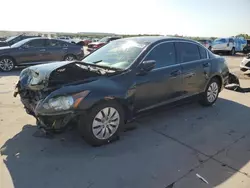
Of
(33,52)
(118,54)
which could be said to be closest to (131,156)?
(118,54)

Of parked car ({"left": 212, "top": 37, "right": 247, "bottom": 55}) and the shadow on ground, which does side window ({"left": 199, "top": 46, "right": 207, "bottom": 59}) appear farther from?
parked car ({"left": 212, "top": 37, "right": 247, "bottom": 55})

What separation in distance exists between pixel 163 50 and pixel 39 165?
112 inches

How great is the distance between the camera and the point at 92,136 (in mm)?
3734

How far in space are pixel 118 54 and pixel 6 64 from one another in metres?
8.19

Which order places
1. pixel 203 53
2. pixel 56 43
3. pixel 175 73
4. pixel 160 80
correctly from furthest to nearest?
pixel 56 43 → pixel 203 53 → pixel 175 73 → pixel 160 80

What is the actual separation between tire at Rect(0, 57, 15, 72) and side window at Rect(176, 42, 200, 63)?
853 centimetres

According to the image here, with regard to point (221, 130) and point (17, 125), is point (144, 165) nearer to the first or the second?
point (221, 130)

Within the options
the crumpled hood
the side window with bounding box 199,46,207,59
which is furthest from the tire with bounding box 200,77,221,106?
the crumpled hood

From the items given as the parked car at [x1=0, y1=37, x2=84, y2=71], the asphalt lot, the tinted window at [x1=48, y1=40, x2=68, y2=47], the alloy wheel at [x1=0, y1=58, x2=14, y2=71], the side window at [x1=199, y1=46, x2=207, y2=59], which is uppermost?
the side window at [x1=199, y1=46, x2=207, y2=59]

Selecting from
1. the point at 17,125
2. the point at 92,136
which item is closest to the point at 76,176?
the point at 92,136

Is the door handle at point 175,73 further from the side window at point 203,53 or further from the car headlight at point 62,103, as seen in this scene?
the car headlight at point 62,103

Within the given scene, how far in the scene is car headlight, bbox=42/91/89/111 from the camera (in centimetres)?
348

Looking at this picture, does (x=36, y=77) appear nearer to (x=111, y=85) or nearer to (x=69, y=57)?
(x=111, y=85)

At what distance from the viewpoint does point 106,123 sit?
3854 millimetres
